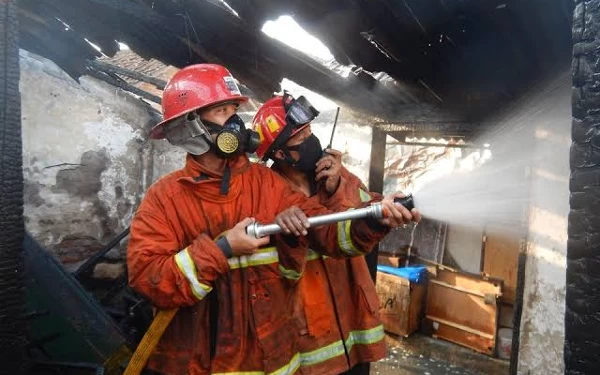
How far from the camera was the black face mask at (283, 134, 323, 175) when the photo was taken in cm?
324

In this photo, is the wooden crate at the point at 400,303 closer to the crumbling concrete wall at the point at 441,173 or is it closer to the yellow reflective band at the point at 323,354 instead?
the crumbling concrete wall at the point at 441,173

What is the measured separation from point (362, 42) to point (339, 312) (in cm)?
194

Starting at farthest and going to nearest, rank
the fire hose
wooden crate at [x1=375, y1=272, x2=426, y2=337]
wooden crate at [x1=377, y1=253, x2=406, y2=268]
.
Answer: wooden crate at [x1=377, y1=253, x2=406, y2=268] < wooden crate at [x1=375, y1=272, x2=426, y2=337] < the fire hose

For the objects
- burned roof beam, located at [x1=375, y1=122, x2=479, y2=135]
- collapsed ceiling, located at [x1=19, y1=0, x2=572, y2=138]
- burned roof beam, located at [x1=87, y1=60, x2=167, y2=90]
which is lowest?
burned roof beam, located at [x1=375, y1=122, x2=479, y2=135]

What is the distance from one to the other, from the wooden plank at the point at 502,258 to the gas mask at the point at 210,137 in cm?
826

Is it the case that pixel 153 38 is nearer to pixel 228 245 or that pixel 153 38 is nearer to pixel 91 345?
pixel 228 245

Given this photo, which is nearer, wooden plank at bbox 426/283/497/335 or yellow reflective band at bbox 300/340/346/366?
yellow reflective band at bbox 300/340/346/366

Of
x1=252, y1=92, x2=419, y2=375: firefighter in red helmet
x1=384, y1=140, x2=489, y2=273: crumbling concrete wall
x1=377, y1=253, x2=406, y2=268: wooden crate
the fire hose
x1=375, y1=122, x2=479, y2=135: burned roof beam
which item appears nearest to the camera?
the fire hose

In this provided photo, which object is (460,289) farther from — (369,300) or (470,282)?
(369,300)

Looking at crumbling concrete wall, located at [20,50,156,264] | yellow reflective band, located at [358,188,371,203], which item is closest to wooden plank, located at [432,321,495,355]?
yellow reflective band, located at [358,188,371,203]

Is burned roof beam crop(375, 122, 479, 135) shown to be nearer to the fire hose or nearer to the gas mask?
the gas mask

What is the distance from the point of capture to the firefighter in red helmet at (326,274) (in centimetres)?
276

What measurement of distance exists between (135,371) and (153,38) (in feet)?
8.32

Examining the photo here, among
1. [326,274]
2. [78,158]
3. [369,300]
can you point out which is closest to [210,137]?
[326,274]
